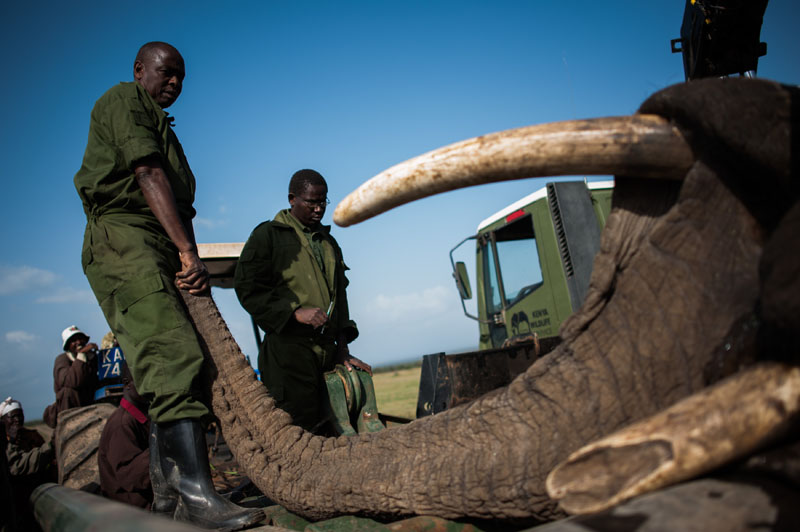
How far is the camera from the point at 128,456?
3166 millimetres

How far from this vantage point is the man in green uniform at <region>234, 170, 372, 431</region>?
2.96 metres

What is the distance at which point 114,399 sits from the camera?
18.4 feet

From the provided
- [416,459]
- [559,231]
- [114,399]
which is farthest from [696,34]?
[114,399]

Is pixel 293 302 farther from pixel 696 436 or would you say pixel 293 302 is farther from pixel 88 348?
pixel 88 348

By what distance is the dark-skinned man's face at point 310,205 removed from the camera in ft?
11.2

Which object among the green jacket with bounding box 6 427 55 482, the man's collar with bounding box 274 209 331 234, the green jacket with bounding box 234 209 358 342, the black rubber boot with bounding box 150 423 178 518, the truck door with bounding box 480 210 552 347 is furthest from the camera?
the truck door with bounding box 480 210 552 347

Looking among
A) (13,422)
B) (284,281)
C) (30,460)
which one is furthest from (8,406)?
(284,281)

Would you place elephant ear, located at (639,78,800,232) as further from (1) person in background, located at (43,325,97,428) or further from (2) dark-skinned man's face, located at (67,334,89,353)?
(2) dark-skinned man's face, located at (67,334,89,353)

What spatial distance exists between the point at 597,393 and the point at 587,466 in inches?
11.9

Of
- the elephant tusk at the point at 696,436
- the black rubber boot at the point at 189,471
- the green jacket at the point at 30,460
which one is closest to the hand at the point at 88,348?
the green jacket at the point at 30,460

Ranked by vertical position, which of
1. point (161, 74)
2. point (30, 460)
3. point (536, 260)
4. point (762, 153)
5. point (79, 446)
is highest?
point (161, 74)

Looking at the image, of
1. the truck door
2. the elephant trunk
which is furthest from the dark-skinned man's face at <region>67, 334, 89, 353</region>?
the elephant trunk

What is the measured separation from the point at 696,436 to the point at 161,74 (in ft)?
7.76

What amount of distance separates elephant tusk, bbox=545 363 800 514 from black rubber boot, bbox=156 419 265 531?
133cm
